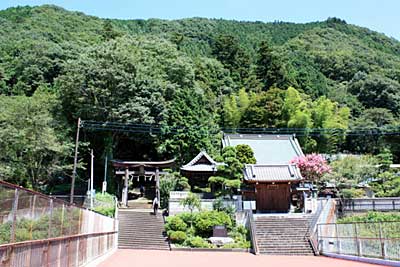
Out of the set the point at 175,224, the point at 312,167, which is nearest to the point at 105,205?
the point at 175,224

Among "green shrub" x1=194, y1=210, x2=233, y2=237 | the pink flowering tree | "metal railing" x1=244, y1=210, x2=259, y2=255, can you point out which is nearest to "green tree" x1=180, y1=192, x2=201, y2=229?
"green shrub" x1=194, y1=210, x2=233, y2=237

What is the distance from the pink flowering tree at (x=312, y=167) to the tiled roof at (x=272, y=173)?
200 cm

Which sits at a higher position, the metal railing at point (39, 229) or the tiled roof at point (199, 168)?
the tiled roof at point (199, 168)

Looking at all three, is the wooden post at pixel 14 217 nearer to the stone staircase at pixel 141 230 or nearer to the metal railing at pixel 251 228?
the metal railing at pixel 251 228

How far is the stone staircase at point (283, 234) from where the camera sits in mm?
18436

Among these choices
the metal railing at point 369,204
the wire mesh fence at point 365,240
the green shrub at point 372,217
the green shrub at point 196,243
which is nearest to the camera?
the wire mesh fence at point 365,240

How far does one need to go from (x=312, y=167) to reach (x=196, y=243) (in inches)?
455

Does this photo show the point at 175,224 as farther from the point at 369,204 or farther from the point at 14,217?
the point at 14,217

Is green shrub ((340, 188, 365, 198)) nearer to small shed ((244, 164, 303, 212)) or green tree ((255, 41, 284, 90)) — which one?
small shed ((244, 164, 303, 212))

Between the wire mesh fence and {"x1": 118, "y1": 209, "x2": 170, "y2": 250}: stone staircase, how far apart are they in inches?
319

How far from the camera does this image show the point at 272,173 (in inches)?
985

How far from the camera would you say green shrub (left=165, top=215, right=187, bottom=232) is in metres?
20.3

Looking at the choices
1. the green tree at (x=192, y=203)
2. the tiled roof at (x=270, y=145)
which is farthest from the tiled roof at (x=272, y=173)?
the tiled roof at (x=270, y=145)

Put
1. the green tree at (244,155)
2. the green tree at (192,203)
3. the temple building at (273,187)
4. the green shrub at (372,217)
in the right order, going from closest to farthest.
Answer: the green shrub at (372,217)
the green tree at (192,203)
the temple building at (273,187)
the green tree at (244,155)
